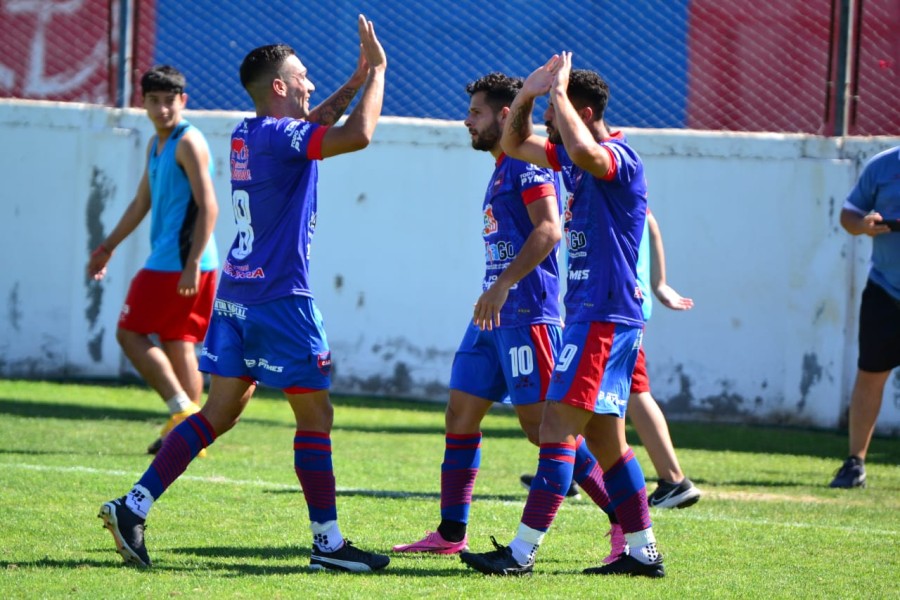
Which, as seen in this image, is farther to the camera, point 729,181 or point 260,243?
point 729,181

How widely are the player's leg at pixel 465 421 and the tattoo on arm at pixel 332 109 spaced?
1.07 m

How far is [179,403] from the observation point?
8117 mm

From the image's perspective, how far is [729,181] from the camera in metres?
10.9

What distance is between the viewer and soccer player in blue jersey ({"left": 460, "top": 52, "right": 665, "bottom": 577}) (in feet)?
16.6

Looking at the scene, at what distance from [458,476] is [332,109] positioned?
164 cm

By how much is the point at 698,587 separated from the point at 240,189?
7.56 ft

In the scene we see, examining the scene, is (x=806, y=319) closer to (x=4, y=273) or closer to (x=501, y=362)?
(x=501, y=362)

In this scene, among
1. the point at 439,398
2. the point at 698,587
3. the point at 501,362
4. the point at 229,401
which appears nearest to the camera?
the point at 698,587

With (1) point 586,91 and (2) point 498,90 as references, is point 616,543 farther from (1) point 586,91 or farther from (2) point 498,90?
(2) point 498,90

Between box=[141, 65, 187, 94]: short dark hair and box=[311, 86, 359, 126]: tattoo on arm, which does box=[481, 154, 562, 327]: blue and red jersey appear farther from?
box=[141, 65, 187, 94]: short dark hair

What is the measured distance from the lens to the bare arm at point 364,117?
4.95 m

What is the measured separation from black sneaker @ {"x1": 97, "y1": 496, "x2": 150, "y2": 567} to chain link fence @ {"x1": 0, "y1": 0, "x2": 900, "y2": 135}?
7.49 m

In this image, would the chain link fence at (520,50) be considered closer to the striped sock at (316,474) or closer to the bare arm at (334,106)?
the bare arm at (334,106)

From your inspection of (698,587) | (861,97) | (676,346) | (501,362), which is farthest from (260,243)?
(861,97)
